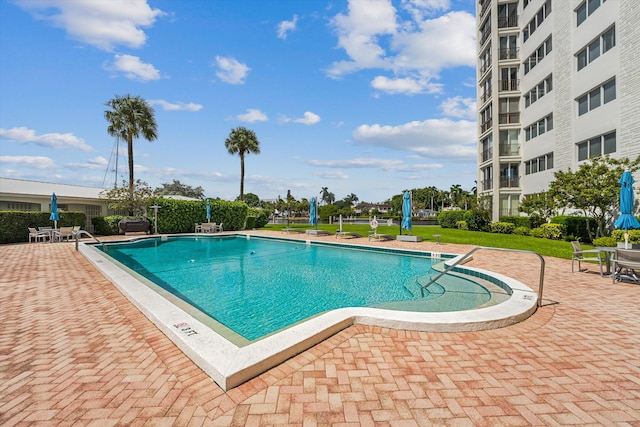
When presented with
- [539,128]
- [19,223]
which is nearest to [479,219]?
[539,128]

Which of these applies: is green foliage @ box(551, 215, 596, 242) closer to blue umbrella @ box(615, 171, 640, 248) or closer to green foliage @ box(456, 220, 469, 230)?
green foliage @ box(456, 220, 469, 230)

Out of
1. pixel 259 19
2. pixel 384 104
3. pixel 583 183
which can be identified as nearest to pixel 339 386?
pixel 259 19

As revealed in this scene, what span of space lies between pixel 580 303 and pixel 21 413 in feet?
27.1

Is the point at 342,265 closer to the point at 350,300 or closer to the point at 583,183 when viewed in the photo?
the point at 350,300

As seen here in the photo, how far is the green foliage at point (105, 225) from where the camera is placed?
69.4 ft

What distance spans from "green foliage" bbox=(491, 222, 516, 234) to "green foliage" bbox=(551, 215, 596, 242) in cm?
425

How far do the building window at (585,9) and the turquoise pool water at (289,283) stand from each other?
58.1 feet

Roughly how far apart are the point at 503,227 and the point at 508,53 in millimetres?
15900

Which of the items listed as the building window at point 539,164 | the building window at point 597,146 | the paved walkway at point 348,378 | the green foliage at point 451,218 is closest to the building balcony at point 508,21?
the building window at point 539,164

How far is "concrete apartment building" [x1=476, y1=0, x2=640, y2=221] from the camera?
14.2 metres

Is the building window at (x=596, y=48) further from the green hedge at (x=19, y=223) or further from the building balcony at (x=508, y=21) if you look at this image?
the green hedge at (x=19, y=223)

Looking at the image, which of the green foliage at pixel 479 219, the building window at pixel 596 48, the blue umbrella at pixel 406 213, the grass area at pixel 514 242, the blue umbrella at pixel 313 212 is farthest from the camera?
the green foliage at pixel 479 219

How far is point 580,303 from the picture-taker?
562cm

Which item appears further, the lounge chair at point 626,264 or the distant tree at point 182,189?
the distant tree at point 182,189
